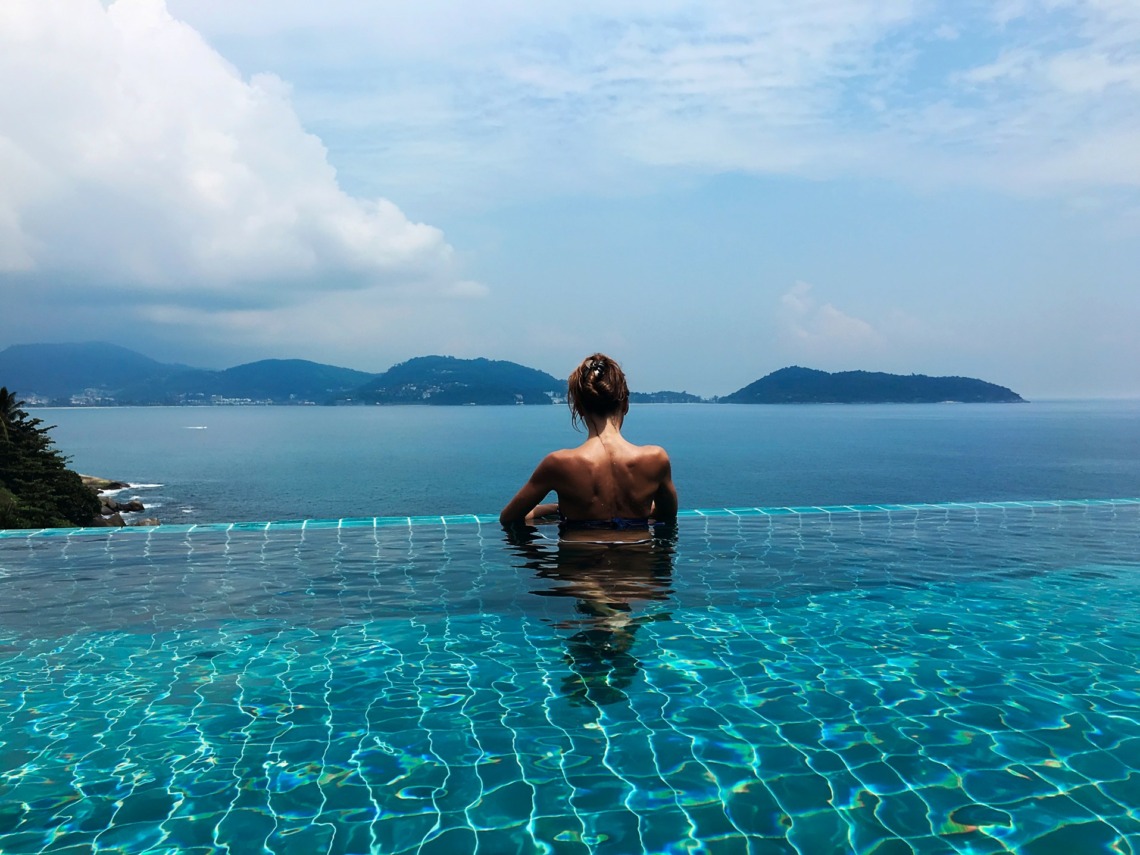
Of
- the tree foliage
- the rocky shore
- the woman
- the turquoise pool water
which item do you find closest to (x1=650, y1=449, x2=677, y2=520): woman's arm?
the woman

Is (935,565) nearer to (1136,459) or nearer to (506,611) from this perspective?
(506,611)

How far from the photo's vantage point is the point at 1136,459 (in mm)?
85938

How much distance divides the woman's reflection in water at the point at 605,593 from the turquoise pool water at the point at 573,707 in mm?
30

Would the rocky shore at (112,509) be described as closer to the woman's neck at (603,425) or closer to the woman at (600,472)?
the woman at (600,472)

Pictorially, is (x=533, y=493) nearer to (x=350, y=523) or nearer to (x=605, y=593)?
(x=605, y=593)

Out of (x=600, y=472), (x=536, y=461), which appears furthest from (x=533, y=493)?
(x=536, y=461)

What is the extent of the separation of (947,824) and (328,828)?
244 cm

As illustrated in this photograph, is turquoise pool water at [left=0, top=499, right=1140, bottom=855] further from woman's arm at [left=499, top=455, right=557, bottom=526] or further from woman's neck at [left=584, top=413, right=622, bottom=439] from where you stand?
woman's neck at [left=584, top=413, right=622, bottom=439]

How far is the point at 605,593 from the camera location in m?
6.44

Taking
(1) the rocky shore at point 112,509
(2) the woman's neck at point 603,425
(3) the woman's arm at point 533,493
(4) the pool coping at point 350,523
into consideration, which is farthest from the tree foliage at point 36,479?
(2) the woman's neck at point 603,425

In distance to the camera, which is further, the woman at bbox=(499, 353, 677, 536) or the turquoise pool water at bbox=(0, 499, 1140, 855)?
the woman at bbox=(499, 353, 677, 536)

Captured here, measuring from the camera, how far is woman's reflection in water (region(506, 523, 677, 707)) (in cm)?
474

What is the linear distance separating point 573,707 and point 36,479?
1525 inches

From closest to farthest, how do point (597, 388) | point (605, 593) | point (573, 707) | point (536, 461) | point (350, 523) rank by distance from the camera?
point (573, 707) < point (597, 388) < point (605, 593) < point (350, 523) < point (536, 461)
